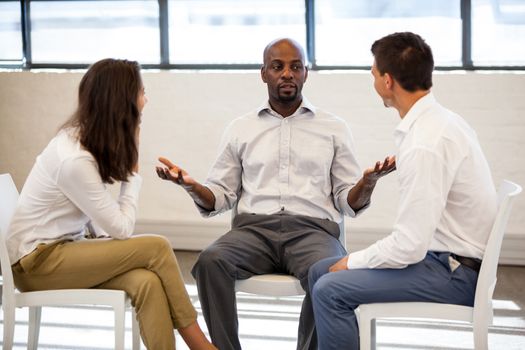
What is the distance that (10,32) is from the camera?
592cm

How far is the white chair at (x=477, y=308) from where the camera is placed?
2.53m

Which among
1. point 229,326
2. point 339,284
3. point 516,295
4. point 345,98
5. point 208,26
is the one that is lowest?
point 516,295

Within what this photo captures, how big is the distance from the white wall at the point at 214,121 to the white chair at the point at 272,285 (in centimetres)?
Result: 233

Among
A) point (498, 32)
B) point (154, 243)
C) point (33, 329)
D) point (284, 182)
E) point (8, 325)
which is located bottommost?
point (33, 329)

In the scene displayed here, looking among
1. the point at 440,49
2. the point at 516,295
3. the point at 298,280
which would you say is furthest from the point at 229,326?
the point at 440,49

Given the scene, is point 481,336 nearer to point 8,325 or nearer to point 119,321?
point 119,321

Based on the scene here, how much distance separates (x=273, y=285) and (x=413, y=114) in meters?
0.80

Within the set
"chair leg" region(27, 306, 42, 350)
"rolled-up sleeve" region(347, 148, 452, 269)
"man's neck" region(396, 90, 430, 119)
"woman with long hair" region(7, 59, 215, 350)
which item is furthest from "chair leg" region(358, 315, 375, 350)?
"chair leg" region(27, 306, 42, 350)

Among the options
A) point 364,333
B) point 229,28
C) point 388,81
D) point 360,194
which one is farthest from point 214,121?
point 364,333

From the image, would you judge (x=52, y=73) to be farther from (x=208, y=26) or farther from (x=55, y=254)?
(x=55, y=254)

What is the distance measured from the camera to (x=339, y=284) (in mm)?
2623

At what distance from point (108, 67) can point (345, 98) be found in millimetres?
2576

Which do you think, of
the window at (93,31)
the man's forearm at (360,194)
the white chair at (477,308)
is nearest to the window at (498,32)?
the window at (93,31)

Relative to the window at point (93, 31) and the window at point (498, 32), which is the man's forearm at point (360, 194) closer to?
the window at point (498, 32)
